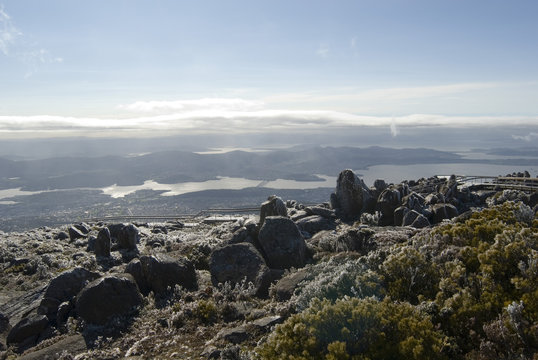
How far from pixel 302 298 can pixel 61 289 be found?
8965 millimetres

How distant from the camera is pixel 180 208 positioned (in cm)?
18575

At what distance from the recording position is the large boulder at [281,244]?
570 inches

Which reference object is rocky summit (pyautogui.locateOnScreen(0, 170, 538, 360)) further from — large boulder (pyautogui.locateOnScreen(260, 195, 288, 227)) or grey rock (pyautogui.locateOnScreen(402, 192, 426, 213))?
large boulder (pyautogui.locateOnScreen(260, 195, 288, 227))

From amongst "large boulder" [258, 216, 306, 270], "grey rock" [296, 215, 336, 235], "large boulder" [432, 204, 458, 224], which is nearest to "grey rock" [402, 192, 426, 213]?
"large boulder" [432, 204, 458, 224]

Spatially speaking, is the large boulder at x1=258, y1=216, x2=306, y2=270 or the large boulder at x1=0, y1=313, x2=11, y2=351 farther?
the large boulder at x1=258, y1=216, x2=306, y2=270

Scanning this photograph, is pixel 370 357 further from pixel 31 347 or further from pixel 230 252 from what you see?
pixel 31 347

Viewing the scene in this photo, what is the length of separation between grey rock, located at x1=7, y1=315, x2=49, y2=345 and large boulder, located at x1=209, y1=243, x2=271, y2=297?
559 centimetres

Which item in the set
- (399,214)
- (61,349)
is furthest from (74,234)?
(399,214)

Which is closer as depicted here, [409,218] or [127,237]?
[409,218]

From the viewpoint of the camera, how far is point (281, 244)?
14.8 meters

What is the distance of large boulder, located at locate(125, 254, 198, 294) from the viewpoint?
43.2 feet

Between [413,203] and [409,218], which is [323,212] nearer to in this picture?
[413,203]

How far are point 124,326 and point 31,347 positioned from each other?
2.77 m

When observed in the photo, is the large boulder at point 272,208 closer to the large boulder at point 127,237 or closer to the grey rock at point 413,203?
the grey rock at point 413,203
